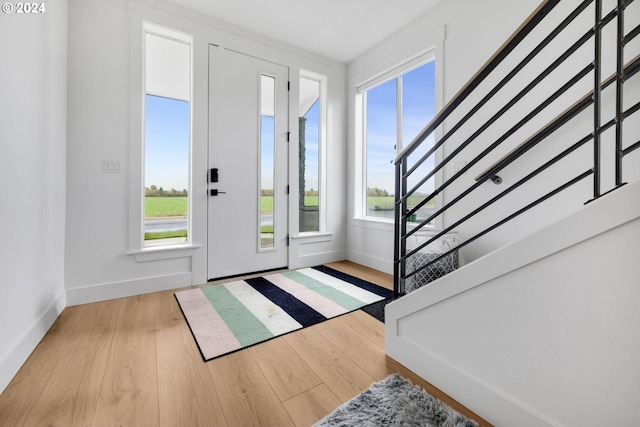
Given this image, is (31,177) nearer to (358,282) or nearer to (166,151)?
(166,151)

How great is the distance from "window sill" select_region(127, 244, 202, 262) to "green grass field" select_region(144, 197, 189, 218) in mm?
352

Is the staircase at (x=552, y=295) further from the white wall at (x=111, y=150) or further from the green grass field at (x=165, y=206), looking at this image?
the green grass field at (x=165, y=206)

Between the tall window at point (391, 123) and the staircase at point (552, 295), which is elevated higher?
the tall window at point (391, 123)

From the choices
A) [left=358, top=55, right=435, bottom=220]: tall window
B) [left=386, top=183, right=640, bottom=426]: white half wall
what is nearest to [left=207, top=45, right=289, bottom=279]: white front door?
[left=358, top=55, right=435, bottom=220]: tall window

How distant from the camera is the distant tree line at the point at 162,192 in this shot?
2.79 m

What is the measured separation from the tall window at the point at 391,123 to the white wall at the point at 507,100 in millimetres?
234

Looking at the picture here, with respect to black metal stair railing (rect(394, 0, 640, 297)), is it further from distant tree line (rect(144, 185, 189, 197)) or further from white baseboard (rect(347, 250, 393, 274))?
distant tree line (rect(144, 185, 189, 197))

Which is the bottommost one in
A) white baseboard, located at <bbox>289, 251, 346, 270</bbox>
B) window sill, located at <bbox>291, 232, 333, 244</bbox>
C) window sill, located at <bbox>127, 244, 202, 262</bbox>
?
white baseboard, located at <bbox>289, 251, 346, 270</bbox>

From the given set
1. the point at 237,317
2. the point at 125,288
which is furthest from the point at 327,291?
the point at 125,288

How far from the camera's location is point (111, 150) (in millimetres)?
2381

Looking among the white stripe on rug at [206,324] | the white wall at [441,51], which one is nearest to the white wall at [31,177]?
the white stripe on rug at [206,324]

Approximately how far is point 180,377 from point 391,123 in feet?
10.1

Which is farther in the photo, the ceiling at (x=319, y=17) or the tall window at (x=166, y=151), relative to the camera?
the tall window at (x=166, y=151)

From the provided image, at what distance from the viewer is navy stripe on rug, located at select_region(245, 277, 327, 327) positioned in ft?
6.67
